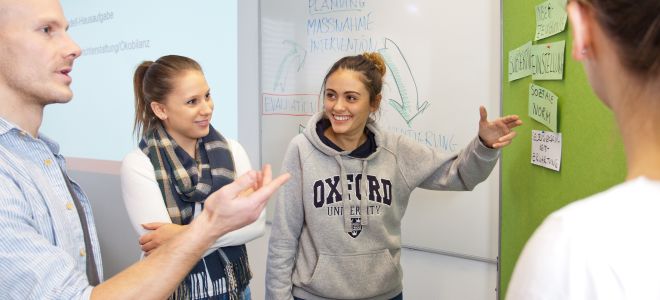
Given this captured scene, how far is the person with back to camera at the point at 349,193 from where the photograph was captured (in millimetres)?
1742

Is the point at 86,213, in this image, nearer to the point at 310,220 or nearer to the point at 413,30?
the point at 310,220

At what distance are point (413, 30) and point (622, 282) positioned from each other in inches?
69.8

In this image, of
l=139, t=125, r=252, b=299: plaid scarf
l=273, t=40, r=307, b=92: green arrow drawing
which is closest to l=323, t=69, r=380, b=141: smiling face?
l=139, t=125, r=252, b=299: plaid scarf

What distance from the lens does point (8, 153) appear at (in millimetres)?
1066

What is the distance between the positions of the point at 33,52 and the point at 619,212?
3.84 ft

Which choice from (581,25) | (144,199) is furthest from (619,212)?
(144,199)

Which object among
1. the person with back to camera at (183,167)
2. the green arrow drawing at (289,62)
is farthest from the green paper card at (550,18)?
the green arrow drawing at (289,62)

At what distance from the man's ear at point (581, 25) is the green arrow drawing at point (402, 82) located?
1554mm

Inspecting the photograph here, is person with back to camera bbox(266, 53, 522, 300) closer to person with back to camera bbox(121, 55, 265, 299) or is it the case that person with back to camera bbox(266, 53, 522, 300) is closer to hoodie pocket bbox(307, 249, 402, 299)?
hoodie pocket bbox(307, 249, 402, 299)

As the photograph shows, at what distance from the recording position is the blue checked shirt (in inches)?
36.8

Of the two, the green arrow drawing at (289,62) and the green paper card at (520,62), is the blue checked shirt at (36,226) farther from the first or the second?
the green arrow drawing at (289,62)

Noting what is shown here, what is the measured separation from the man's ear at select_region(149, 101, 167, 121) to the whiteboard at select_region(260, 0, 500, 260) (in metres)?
0.92

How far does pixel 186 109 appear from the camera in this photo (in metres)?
1.84

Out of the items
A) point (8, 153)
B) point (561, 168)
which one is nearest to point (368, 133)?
point (561, 168)
